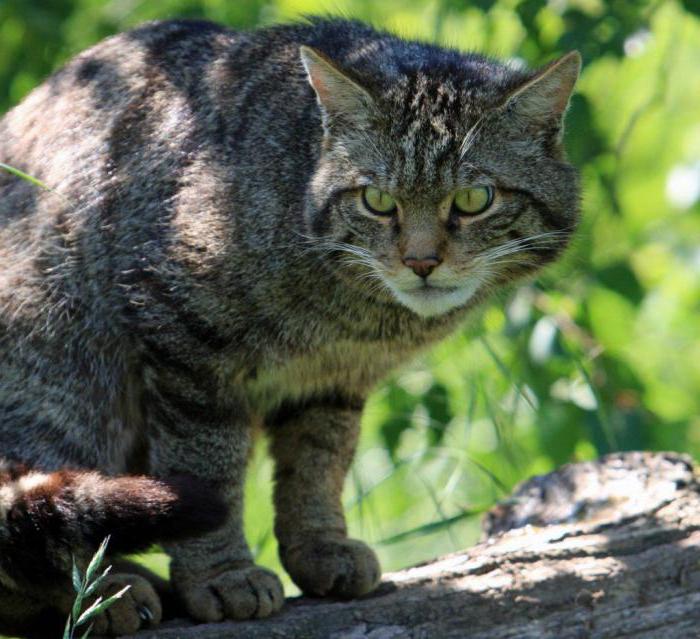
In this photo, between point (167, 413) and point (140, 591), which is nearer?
point (140, 591)

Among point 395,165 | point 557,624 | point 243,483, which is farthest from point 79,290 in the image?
point 557,624

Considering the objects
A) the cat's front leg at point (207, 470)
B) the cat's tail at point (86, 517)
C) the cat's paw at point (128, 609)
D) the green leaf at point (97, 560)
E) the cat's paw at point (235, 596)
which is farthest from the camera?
the cat's front leg at point (207, 470)

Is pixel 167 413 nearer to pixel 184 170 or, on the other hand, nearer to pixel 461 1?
pixel 184 170

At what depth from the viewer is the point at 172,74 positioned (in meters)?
3.53

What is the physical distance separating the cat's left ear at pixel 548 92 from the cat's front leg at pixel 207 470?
46.2 inches

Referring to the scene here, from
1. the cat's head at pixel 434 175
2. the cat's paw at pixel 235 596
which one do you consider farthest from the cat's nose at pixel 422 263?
the cat's paw at pixel 235 596

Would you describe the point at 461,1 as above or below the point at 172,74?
above

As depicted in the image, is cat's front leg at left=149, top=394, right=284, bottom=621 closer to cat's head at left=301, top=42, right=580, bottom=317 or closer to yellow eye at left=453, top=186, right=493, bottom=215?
cat's head at left=301, top=42, right=580, bottom=317

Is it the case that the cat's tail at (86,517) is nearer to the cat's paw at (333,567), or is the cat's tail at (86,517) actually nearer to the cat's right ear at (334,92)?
the cat's paw at (333,567)

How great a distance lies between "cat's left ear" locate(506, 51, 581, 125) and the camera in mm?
3074

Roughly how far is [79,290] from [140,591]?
93cm

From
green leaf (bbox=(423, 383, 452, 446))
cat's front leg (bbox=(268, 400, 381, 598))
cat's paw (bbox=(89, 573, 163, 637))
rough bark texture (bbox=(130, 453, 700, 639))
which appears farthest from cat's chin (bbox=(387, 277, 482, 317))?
green leaf (bbox=(423, 383, 452, 446))

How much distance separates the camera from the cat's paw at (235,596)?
Answer: 2947 mm

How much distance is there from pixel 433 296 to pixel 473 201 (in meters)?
0.28
